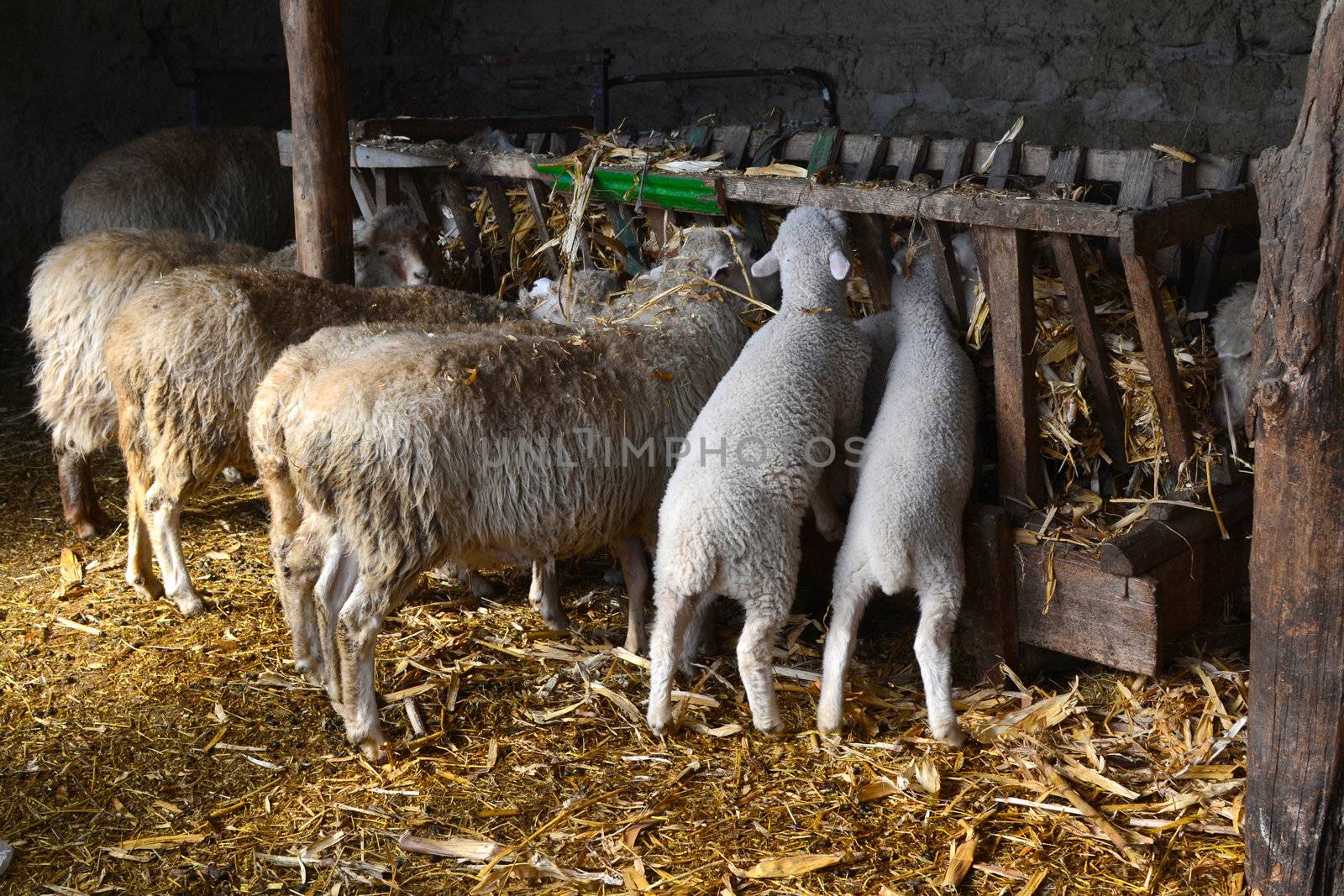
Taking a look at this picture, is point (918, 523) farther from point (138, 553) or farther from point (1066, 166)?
point (138, 553)

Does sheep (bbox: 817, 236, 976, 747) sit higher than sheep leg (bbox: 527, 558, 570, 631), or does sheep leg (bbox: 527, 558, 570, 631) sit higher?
sheep (bbox: 817, 236, 976, 747)

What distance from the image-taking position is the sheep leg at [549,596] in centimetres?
466

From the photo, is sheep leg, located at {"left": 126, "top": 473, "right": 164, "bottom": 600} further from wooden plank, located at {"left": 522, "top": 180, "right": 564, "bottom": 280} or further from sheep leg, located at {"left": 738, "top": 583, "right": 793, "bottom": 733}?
sheep leg, located at {"left": 738, "top": 583, "right": 793, "bottom": 733}

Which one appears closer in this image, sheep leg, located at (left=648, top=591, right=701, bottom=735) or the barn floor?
the barn floor

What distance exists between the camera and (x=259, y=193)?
7.91 meters

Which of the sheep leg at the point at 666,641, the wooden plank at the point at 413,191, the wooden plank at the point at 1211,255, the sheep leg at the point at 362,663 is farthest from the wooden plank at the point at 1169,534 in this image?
the wooden plank at the point at 413,191

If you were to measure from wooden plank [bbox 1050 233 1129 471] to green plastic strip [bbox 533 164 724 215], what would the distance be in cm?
142

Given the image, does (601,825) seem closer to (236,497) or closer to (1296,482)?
(1296,482)

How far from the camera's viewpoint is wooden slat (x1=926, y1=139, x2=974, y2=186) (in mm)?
4645

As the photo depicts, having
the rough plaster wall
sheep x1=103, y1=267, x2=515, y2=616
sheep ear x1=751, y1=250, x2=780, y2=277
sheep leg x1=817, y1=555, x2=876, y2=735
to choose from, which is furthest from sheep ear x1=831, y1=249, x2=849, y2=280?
the rough plaster wall

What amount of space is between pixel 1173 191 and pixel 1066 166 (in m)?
0.48

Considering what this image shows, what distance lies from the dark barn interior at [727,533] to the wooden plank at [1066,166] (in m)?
0.01

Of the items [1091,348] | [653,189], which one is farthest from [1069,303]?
[653,189]

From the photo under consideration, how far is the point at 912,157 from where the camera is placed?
4.80 metres
